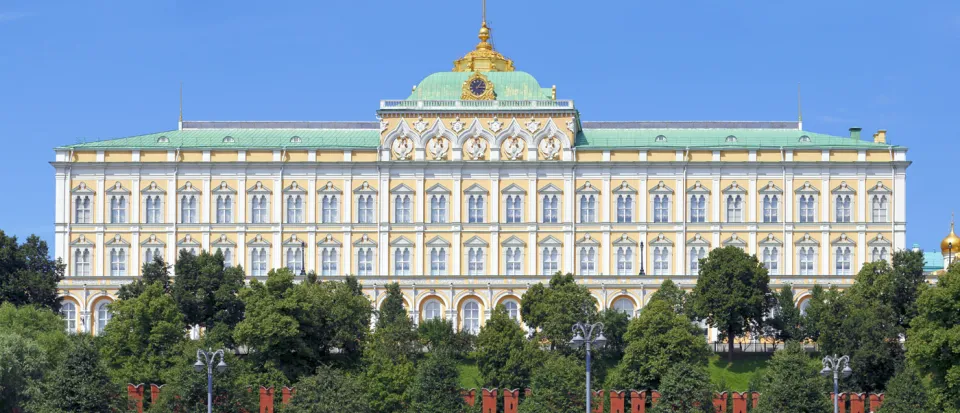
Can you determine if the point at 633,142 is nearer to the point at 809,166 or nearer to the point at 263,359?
the point at 809,166

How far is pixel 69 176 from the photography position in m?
170

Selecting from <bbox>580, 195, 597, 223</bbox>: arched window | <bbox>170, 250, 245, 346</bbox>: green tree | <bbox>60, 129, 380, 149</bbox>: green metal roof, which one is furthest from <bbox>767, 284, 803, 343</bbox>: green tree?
Answer: <bbox>170, 250, 245, 346</bbox>: green tree

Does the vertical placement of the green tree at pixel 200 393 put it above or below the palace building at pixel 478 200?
below

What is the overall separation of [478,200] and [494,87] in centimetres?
923

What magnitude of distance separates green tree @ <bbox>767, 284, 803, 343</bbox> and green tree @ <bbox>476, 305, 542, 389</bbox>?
21266 millimetres

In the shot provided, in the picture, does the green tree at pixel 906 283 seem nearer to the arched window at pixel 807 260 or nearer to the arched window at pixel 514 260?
the arched window at pixel 807 260

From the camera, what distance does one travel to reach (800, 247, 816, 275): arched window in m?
168

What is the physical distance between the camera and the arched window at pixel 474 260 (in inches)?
6639

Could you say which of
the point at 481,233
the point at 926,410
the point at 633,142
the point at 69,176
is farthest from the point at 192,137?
the point at 926,410

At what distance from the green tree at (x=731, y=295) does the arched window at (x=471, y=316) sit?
1904 cm

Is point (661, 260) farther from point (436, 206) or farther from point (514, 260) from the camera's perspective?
point (436, 206)

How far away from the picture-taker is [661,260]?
553 feet

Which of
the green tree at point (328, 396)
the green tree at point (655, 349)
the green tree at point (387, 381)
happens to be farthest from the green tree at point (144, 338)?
the green tree at point (655, 349)

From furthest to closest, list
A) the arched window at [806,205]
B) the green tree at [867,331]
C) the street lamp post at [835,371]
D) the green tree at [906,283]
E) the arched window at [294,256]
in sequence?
the arched window at [806,205] → the arched window at [294,256] → the green tree at [906,283] → the green tree at [867,331] → the street lamp post at [835,371]
